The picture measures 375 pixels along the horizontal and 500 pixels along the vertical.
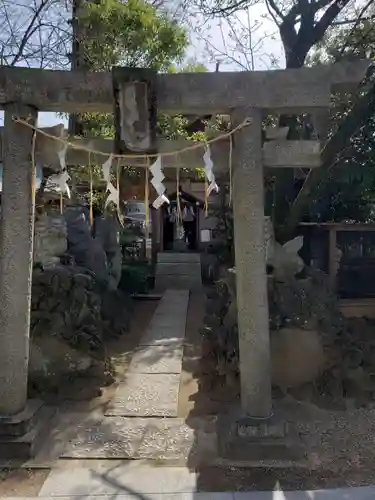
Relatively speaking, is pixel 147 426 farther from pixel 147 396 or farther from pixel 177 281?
pixel 177 281

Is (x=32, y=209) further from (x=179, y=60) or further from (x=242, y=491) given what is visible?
(x=179, y=60)

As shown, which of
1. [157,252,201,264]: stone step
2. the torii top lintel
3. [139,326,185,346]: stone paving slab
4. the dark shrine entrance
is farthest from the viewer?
the dark shrine entrance

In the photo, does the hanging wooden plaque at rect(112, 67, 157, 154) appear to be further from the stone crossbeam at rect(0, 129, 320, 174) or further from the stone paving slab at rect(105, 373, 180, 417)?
the stone paving slab at rect(105, 373, 180, 417)

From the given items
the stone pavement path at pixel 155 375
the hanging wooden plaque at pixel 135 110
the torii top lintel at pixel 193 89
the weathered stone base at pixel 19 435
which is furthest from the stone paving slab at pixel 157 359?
the torii top lintel at pixel 193 89

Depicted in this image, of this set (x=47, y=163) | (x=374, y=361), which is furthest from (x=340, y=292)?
(x=47, y=163)

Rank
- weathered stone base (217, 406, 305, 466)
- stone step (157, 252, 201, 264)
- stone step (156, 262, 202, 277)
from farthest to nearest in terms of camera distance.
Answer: stone step (157, 252, 201, 264)
stone step (156, 262, 202, 277)
weathered stone base (217, 406, 305, 466)

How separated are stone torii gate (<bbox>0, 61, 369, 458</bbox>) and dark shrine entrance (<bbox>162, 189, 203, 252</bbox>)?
1262 centimetres

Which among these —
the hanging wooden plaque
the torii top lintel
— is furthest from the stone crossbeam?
the torii top lintel

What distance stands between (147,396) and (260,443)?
177 cm

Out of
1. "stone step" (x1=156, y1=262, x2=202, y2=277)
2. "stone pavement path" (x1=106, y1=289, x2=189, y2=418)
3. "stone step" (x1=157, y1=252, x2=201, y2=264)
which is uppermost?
"stone step" (x1=157, y1=252, x2=201, y2=264)

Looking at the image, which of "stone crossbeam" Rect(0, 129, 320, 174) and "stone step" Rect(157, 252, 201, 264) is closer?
"stone crossbeam" Rect(0, 129, 320, 174)

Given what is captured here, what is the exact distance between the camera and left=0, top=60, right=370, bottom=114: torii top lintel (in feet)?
12.8

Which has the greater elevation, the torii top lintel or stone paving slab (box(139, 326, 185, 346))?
the torii top lintel

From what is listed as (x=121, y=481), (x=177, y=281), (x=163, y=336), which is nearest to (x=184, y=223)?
(x=177, y=281)
